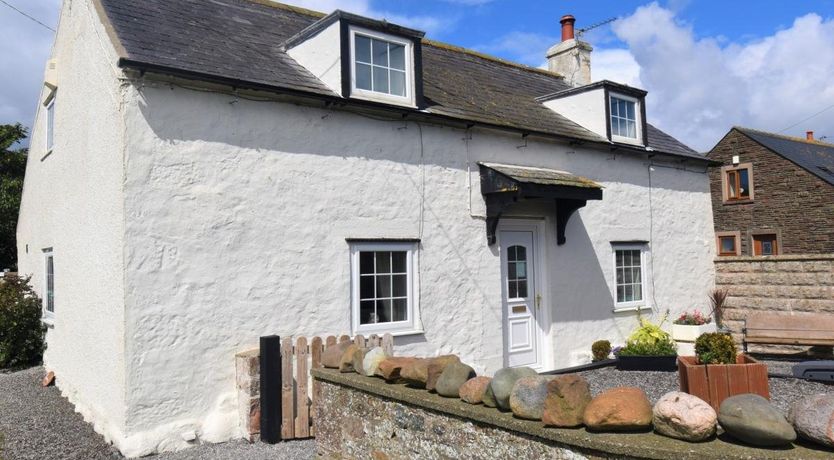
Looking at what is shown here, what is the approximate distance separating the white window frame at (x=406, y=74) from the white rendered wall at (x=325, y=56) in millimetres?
198

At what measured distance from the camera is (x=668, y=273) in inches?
483

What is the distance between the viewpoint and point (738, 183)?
24.9 metres

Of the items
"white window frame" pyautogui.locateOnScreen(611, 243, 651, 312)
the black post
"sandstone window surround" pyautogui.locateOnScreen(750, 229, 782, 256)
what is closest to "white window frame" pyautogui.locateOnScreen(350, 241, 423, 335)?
the black post

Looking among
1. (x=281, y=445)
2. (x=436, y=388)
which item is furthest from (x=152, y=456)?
(x=436, y=388)

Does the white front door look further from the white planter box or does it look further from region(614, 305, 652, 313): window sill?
the white planter box

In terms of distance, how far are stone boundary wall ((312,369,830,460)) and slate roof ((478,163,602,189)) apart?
4.88m

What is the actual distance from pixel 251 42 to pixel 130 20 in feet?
5.48

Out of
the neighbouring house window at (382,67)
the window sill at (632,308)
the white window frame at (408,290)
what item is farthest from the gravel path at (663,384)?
the neighbouring house window at (382,67)

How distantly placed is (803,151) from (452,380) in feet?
86.2

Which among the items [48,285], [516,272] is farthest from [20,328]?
[516,272]

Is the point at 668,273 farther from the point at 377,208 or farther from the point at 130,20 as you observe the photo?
the point at 130,20

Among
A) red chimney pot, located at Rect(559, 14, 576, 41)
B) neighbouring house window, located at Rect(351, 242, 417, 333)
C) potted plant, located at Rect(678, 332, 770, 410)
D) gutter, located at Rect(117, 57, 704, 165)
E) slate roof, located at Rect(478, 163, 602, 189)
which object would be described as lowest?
potted plant, located at Rect(678, 332, 770, 410)

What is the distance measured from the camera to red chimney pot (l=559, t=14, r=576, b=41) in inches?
601

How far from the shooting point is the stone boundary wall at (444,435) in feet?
9.64
